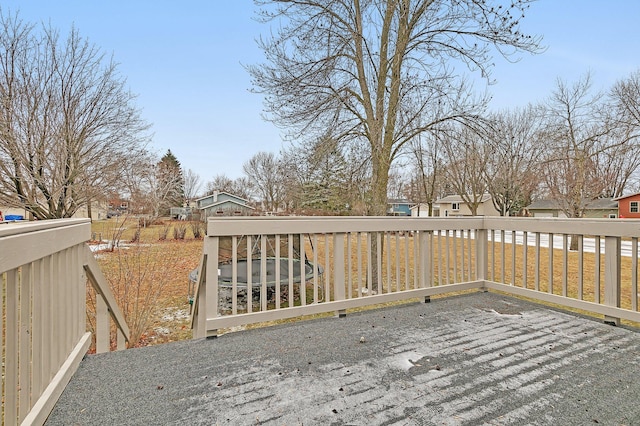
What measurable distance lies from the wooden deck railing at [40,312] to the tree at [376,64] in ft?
15.2

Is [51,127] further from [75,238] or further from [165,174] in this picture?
[165,174]

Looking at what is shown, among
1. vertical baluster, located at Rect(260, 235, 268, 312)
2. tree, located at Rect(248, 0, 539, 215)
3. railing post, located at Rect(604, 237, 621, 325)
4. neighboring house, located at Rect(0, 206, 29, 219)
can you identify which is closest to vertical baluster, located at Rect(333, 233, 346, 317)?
vertical baluster, located at Rect(260, 235, 268, 312)

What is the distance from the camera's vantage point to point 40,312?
1412 mm

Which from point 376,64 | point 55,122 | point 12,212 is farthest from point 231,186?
point 376,64

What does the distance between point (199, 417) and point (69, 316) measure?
99 centimetres

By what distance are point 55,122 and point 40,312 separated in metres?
7.64

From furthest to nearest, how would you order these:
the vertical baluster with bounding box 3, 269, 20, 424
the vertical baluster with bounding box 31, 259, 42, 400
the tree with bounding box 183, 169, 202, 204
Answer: the tree with bounding box 183, 169, 202, 204 < the vertical baluster with bounding box 31, 259, 42, 400 < the vertical baluster with bounding box 3, 269, 20, 424

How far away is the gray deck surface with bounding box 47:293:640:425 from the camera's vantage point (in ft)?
5.02

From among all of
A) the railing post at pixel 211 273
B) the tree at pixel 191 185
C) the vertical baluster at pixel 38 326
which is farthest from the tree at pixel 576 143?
the tree at pixel 191 185

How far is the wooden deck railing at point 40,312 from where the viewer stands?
44.6 inches

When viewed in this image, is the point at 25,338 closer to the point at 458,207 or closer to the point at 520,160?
the point at 520,160

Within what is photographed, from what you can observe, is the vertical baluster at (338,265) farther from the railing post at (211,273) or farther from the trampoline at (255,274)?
the trampoline at (255,274)

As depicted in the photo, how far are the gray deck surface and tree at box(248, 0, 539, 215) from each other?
405 centimetres

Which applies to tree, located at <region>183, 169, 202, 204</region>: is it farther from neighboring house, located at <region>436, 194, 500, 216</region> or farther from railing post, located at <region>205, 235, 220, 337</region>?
railing post, located at <region>205, 235, 220, 337</region>
